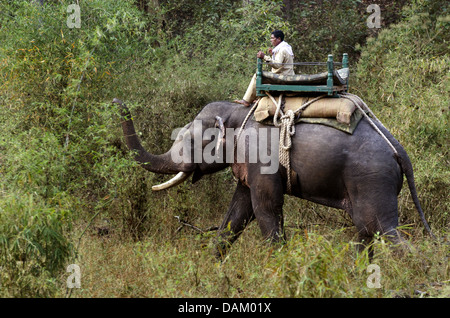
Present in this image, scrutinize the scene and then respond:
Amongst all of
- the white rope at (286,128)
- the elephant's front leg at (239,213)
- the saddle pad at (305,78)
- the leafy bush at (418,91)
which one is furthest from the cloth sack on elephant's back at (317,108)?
the leafy bush at (418,91)

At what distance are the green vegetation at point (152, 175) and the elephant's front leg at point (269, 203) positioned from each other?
247 millimetres

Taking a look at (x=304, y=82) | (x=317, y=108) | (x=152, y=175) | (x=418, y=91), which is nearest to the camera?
(x=317, y=108)

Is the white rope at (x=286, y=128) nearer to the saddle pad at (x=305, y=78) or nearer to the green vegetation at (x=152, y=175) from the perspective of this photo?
the saddle pad at (x=305, y=78)

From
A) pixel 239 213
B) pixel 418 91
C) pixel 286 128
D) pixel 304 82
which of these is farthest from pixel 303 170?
pixel 418 91

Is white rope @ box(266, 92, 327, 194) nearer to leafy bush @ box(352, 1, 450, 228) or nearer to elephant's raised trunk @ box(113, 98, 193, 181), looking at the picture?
elephant's raised trunk @ box(113, 98, 193, 181)

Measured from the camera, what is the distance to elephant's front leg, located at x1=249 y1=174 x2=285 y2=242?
19.1 ft

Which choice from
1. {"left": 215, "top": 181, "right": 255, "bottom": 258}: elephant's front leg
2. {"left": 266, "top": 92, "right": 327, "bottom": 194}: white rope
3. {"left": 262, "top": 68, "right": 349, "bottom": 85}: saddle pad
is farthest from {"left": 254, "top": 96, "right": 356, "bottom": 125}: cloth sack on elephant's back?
{"left": 215, "top": 181, "right": 255, "bottom": 258}: elephant's front leg

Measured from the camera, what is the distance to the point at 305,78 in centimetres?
582

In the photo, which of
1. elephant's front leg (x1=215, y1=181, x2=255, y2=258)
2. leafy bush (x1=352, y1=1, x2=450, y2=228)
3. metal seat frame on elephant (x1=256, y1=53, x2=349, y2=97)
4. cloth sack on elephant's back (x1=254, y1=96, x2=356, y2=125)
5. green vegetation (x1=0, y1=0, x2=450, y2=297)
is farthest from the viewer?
leafy bush (x1=352, y1=1, x2=450, y2=228)

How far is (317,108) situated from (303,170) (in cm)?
57

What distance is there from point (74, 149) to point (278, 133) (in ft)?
6.00

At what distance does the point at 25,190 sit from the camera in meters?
5.10

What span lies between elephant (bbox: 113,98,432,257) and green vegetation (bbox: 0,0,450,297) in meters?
0.25

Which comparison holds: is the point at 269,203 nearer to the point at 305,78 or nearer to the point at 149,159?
the point at 305,78
